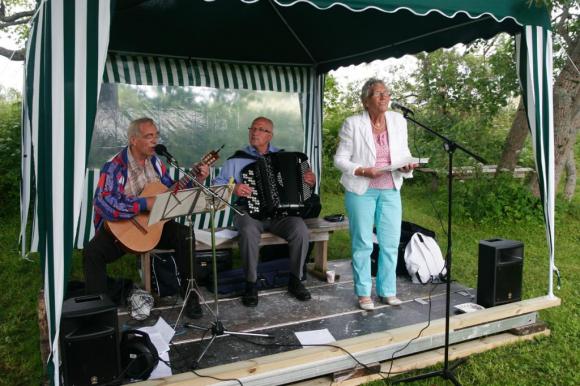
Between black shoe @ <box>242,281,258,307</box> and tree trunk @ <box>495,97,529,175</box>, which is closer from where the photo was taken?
black shoe @ <box>242,281,258,307</box>

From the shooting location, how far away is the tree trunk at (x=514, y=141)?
7.47 metres

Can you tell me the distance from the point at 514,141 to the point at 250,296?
17.6ft

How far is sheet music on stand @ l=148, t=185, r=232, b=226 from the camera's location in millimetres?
3047

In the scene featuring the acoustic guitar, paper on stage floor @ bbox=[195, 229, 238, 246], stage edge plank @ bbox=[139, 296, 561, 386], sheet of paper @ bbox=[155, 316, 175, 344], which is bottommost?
sheet of paper @ bbox=[155, 316, 175, 344]

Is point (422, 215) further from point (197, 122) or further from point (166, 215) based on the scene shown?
point (166, 215)

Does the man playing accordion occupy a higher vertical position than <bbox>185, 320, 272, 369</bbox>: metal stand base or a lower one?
higher

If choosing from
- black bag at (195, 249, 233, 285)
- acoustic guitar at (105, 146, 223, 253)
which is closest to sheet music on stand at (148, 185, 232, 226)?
acoustic guitar at (105, 146, 223, 253)

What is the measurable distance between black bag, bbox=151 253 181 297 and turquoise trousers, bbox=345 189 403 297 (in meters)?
1.50

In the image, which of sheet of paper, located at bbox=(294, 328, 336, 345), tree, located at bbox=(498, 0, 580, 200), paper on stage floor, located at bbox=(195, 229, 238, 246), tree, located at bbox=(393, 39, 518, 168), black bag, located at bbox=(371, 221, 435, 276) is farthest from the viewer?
tree, located at bbox=(393, 39, 518, 168)

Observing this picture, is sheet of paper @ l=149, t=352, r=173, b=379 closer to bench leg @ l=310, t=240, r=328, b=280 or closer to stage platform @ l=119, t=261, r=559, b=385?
stage platform @ l=119, t=261, r=559, b=385

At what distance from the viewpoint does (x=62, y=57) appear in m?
2.35

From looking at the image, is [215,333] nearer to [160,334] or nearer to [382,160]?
[160,334]

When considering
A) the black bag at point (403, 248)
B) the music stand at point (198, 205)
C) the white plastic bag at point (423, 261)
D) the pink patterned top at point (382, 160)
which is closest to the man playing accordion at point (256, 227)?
the music stand at point (198, 205)

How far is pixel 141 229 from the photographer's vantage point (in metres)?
3.76
